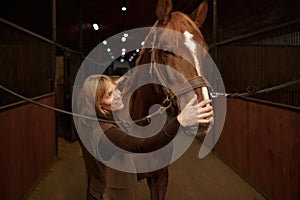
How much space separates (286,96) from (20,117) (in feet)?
7.17

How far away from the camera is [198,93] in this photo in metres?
1.17

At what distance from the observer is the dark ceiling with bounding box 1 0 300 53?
4.32 metres

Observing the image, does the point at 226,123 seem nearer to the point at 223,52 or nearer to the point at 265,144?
the point at 223,52

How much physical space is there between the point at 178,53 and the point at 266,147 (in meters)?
1.94

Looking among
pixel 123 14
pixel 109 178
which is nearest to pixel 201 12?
pixel 109 178

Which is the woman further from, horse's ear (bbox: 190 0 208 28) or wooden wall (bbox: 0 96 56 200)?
wooden wall (bbox: 0 96 56 200)

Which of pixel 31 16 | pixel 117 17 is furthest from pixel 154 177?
pixel 117 17

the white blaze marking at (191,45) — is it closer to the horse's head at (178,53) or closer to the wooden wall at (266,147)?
the horse's head at (178,53)

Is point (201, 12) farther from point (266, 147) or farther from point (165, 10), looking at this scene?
point (266, 147)

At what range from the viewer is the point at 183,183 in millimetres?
3273

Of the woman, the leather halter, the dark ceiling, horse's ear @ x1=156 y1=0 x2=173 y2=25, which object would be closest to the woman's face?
the woman

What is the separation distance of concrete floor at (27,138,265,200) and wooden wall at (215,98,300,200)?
0.52ft

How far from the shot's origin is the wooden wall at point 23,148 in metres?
2.30

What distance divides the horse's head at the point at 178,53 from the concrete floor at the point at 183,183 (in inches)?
70.5
